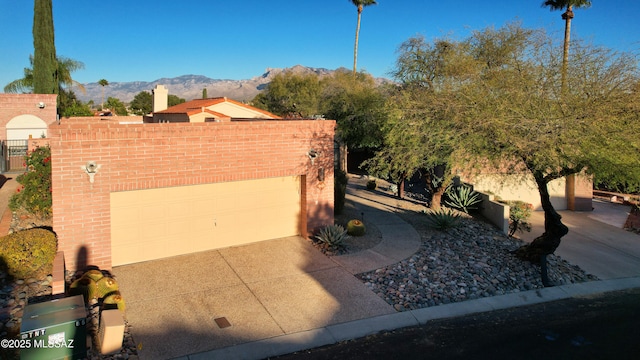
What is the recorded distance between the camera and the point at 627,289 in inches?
509

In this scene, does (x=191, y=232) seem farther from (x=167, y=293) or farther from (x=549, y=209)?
(x=549, y=209)

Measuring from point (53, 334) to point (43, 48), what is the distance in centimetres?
3680

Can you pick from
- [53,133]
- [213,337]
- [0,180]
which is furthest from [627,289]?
[0,180]

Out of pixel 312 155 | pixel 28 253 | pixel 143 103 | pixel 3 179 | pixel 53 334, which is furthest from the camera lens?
pixel 143 103

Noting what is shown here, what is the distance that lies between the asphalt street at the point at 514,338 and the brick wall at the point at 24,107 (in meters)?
29.7

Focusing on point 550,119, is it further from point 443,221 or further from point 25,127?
point 25,127

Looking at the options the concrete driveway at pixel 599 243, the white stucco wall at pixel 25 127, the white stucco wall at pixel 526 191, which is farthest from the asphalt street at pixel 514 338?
the white stucco wall at pixel 25 127

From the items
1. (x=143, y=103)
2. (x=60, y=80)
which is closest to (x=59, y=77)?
(x=60, y=80)

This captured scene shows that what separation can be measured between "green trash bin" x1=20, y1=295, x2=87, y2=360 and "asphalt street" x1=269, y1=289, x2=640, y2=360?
133 inches

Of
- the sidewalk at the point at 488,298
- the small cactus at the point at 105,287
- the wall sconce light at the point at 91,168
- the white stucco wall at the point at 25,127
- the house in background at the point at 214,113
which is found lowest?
the sidewalk at the point at 488,298

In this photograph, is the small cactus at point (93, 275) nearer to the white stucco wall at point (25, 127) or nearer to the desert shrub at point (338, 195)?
the desert shrub at point (338, 195)

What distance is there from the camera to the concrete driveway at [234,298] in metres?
8.77

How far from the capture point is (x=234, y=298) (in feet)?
34.3

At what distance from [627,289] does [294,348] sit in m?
10.1
